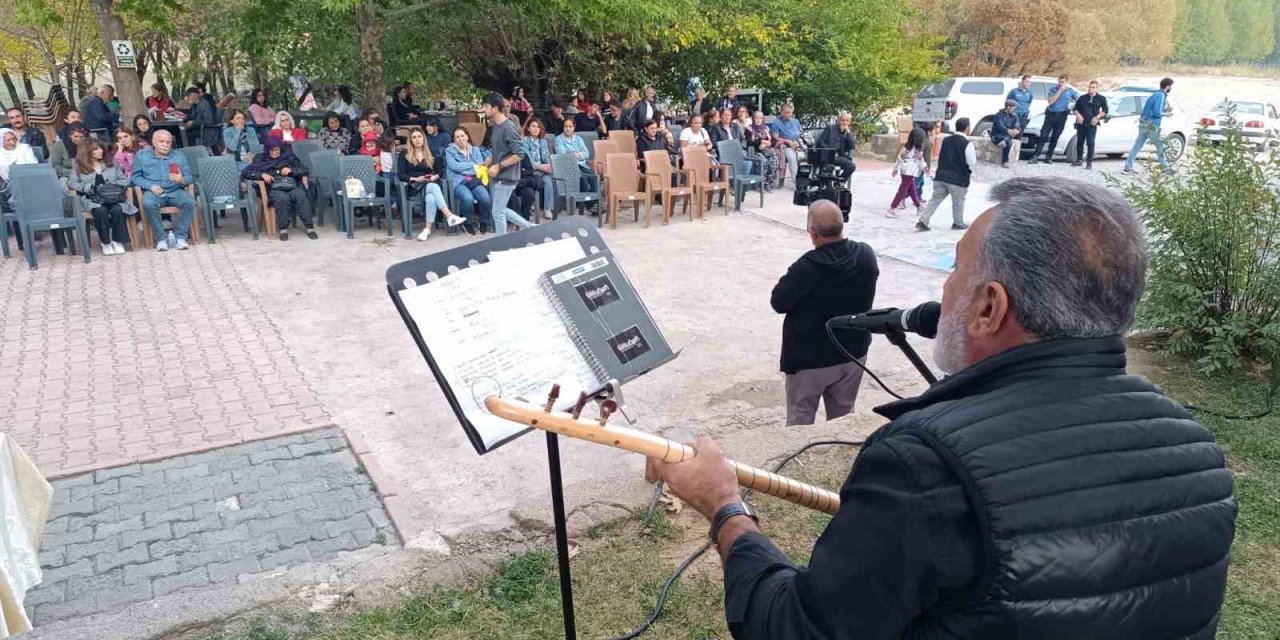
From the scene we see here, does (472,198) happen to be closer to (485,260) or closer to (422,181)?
(422,181)

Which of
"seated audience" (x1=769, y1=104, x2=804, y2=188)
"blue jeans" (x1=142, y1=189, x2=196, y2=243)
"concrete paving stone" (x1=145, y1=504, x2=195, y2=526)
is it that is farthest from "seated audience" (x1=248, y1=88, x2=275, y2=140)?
"concrete paving stone" (x1=145, y1=504, x2=195, y2=526)

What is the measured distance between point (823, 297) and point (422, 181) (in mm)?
7486

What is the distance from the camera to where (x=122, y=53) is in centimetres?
1271

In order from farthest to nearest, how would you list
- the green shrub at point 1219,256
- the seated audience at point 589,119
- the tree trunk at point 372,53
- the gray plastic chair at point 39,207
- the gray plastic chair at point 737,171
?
the seated audience at point 589,119, the tree trunk at point 372,53, the gray plastic chair at point 737,171, the gray plastic chair at point 39,207, the green shrub at point 1219,256

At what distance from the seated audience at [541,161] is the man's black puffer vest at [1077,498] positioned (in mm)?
10552

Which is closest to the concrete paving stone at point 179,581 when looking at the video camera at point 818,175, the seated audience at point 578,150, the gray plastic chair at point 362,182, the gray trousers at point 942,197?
the gray plastic chair at point 362,182

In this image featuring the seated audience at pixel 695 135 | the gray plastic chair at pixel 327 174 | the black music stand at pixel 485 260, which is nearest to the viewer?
the black music stand at pixel 485 260

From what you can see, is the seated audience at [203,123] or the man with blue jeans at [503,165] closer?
the man with blue jeans at [503,165]

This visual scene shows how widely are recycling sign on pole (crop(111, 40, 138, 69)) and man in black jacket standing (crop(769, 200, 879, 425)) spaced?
12.0 metres

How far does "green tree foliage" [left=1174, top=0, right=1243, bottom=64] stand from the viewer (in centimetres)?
6028

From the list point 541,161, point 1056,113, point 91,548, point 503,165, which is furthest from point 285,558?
point 1056,113

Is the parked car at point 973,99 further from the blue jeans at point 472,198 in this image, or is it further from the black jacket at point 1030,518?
the black jacket at point 1030,518

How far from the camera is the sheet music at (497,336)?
2.28 metres

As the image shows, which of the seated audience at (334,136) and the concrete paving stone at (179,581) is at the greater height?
the seated audience at (334,136)
